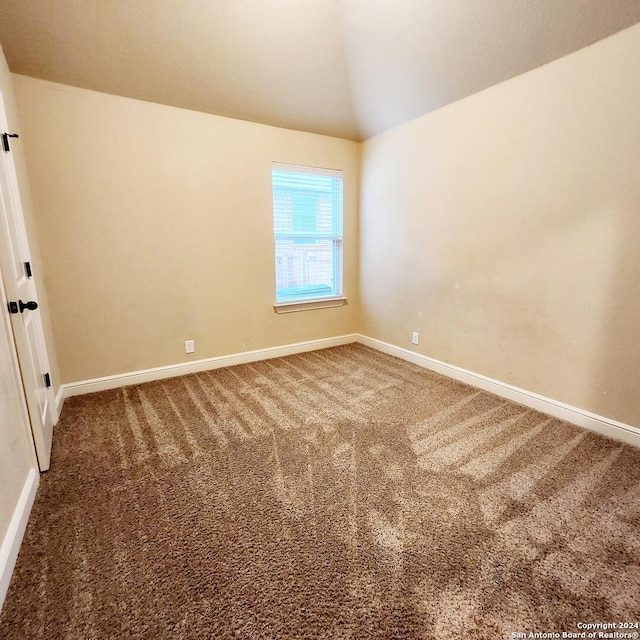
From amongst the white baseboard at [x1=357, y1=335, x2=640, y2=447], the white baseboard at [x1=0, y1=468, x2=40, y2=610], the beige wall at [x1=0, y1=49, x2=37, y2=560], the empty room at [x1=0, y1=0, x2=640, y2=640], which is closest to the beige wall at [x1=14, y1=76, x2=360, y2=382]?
the empty room at [x1=0, y1=0, x2=640, y2=640]

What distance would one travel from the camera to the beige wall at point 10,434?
127 centimetres

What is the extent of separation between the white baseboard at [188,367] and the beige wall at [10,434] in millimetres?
1011

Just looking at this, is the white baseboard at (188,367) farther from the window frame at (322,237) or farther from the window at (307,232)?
the window at (307,232)

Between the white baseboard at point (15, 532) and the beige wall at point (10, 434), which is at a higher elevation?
the beige wall at point (10, 434)

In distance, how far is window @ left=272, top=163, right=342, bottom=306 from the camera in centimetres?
344

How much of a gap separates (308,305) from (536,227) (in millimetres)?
2268

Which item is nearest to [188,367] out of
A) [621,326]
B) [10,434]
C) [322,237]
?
[10,434]

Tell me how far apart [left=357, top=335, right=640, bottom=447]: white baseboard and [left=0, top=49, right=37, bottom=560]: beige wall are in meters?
3.00

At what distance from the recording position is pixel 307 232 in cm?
362

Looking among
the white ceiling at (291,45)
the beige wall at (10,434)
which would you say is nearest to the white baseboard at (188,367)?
the beige wall at (10,434)

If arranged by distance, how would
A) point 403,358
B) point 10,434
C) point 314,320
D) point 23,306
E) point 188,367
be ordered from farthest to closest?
point 314,320, point 403,358, point 188,367, point 23,306, point 10,434

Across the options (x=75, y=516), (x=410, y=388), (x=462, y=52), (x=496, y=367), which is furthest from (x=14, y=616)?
(x=462, y=52)

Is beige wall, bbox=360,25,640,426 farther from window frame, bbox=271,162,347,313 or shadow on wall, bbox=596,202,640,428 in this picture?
window frame, bbox=271,162,347,313

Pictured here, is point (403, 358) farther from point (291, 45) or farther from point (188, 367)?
point (291, 45)
